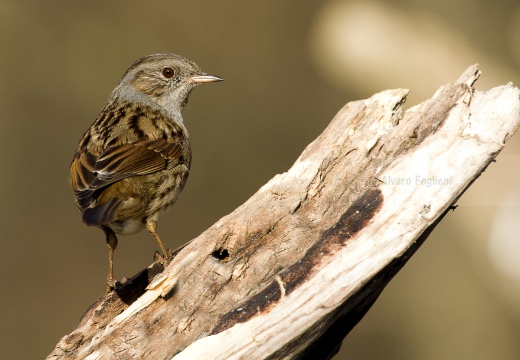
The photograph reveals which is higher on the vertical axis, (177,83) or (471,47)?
(177,83)

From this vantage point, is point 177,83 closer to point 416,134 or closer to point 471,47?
point 416,134

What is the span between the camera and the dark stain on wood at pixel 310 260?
3779 mm

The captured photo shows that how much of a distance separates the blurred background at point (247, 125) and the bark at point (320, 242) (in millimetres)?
4893

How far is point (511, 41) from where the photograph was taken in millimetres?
10922

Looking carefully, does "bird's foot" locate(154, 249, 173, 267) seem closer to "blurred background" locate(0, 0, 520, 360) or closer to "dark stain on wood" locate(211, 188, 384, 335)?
"dark stain on wood" locate(211, 188, 384, 335)

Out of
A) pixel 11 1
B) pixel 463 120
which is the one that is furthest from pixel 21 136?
pixel 463 120

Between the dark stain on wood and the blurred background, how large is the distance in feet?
17.8

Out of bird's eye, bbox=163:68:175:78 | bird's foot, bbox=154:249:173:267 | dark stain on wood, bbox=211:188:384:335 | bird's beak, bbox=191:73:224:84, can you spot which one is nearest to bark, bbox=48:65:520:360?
dark stain on wood, bbox=211:188:384:335

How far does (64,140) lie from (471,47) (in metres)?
5.95

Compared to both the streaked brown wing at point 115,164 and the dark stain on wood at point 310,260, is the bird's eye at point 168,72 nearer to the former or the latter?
the streaked brown wing at point 115,164

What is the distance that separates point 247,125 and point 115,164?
17.1ft

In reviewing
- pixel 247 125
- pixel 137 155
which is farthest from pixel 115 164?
pixel 247 125

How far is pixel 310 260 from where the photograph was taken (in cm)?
386

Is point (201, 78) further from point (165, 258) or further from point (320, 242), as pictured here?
point (320, 242)
